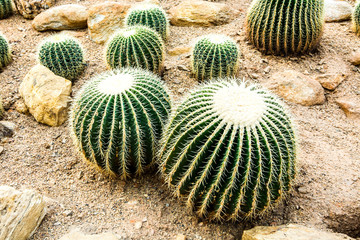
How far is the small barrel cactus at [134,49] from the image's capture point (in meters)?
4.44

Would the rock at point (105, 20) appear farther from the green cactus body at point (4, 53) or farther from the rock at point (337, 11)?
the rock at point (337, 11)

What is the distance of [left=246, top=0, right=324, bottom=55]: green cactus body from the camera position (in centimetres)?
493

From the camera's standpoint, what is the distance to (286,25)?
4973mm

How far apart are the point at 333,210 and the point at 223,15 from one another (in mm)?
4766

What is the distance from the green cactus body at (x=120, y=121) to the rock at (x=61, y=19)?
404 cm

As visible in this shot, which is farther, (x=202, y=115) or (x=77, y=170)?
(x=77, y=170)

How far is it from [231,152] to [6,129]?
3.14 m

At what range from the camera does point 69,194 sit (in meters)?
3.18

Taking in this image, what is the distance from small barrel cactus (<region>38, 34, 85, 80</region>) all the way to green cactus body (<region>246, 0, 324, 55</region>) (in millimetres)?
2974

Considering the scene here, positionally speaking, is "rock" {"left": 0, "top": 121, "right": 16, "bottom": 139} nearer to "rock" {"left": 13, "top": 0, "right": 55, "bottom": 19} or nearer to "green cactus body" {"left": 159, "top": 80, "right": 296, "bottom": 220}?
"green cactus body" {"left": 159, "top": 80, "right": 296, "bottom": 220}

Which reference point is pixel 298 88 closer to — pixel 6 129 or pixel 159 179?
pixel 159 179

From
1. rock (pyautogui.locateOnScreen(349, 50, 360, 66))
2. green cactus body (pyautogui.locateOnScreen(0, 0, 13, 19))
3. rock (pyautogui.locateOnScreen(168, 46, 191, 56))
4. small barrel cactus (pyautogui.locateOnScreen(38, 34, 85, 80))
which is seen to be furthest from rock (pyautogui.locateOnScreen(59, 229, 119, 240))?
green cactus body (pyautogui.locateOnScreen(0, 0, 13, 19))

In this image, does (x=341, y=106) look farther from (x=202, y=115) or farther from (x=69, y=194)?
(x=69, y=194)

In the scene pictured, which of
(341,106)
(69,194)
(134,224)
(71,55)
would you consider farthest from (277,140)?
(71,55)
